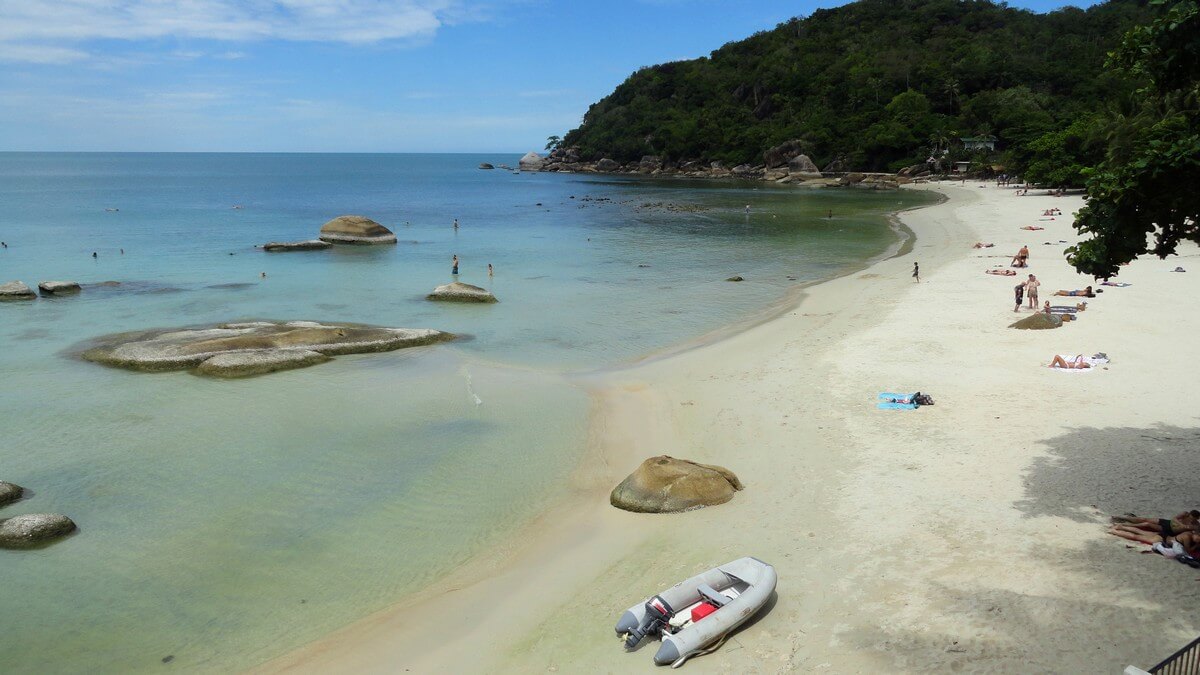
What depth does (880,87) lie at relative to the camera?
135 meters

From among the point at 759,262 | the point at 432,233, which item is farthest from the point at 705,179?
the point at 759,262

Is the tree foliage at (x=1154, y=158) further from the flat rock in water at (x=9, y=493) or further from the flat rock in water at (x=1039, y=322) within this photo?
the flat rock in water at (x=9, y=493)

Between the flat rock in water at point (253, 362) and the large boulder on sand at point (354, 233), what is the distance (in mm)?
31386

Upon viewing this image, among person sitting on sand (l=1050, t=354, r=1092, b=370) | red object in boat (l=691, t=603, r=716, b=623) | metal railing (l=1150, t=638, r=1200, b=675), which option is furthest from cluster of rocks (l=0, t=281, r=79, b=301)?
metal railing (l=1150, t=638, r=1200, b=675)

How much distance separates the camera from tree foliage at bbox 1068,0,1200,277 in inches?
356

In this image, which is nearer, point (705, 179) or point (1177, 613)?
point (1177, 613)

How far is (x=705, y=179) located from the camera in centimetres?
13925

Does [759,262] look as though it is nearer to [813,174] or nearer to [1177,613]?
[1177,613]

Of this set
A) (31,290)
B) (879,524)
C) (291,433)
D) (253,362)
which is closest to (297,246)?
(31,290)

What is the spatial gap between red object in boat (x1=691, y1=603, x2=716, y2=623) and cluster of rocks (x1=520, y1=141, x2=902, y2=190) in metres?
102

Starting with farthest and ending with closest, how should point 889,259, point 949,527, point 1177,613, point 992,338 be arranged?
point 889,259, point 992,338, point 949,527, point 1177,613

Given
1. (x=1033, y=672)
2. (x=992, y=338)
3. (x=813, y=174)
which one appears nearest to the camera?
(x=1033, y=672)

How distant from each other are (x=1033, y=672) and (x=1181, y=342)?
16487 millimetres

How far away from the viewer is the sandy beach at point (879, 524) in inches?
350
